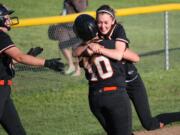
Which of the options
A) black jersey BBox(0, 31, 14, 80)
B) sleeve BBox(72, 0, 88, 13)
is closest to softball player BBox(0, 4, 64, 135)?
black jersey BBox(0, 31, 14, 80)

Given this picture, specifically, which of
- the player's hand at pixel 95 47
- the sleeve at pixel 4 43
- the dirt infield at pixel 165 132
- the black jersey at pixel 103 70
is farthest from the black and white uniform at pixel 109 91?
the dirt infield at pixel 165 132

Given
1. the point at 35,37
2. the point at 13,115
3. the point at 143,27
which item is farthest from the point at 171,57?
the point at 13,115

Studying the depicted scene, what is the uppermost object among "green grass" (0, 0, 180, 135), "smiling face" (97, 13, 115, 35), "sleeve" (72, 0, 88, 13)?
"smiling face" (97, 13, 115, 35)

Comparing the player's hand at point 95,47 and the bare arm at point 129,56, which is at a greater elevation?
the player's hand at point 95,47

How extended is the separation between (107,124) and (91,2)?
1782 centimetres

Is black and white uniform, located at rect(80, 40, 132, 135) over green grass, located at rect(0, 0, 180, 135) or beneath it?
over

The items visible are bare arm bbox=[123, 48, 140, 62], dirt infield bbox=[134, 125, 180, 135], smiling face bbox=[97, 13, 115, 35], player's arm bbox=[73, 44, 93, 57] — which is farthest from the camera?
dirt infield bbox=[134, 125, 180, 135]

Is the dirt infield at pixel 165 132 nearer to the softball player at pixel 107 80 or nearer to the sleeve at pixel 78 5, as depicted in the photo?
the softball player at pixel 107 80

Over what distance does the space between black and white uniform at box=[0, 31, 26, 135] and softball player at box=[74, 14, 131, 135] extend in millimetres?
864

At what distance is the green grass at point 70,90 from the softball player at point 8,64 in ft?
5.92

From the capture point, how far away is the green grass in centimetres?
926

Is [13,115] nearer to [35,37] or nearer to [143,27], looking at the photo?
[35,37]

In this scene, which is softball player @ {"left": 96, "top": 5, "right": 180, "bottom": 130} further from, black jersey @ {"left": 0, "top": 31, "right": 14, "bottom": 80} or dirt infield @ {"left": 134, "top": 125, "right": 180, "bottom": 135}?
black jersey @ {"left": 0, "top": 31, "right": 14, "bottom": 80}

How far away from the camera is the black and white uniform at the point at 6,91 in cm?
666
